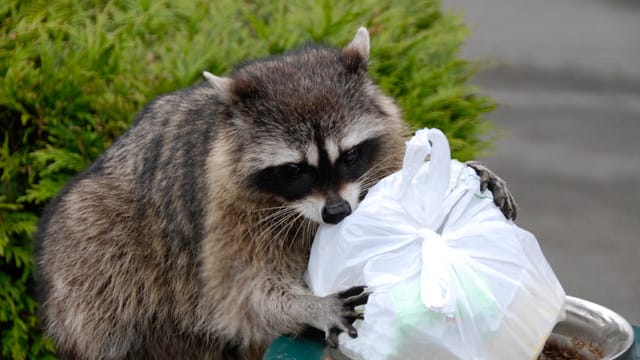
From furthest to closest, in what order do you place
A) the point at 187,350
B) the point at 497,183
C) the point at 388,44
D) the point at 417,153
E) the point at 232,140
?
the point at 388,44
the point at 187,350
the point at 232,140
the point at 497,183
the point at 417,153

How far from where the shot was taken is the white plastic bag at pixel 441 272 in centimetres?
249

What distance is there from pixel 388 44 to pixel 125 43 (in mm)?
1139

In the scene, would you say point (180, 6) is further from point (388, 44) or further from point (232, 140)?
point (232, 140)

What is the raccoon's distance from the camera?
312cm

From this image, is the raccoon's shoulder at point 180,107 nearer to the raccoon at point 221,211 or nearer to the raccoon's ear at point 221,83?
the raccoon at point 221,211

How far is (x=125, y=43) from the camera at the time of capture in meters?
4.75

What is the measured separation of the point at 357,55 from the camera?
3389mm

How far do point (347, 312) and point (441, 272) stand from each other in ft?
1.34

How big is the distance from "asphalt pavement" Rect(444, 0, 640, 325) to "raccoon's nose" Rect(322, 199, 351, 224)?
102 inches

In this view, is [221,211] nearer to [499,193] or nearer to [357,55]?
[357,55]

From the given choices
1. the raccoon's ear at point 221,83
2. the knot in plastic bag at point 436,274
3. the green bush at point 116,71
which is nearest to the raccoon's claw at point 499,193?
the knot in plastic bag at point 436,274

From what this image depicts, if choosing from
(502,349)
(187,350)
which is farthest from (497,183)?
(187,350)

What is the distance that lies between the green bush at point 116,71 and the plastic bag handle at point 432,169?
1541 millimetres

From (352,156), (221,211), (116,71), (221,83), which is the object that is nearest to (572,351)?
(352,156)
